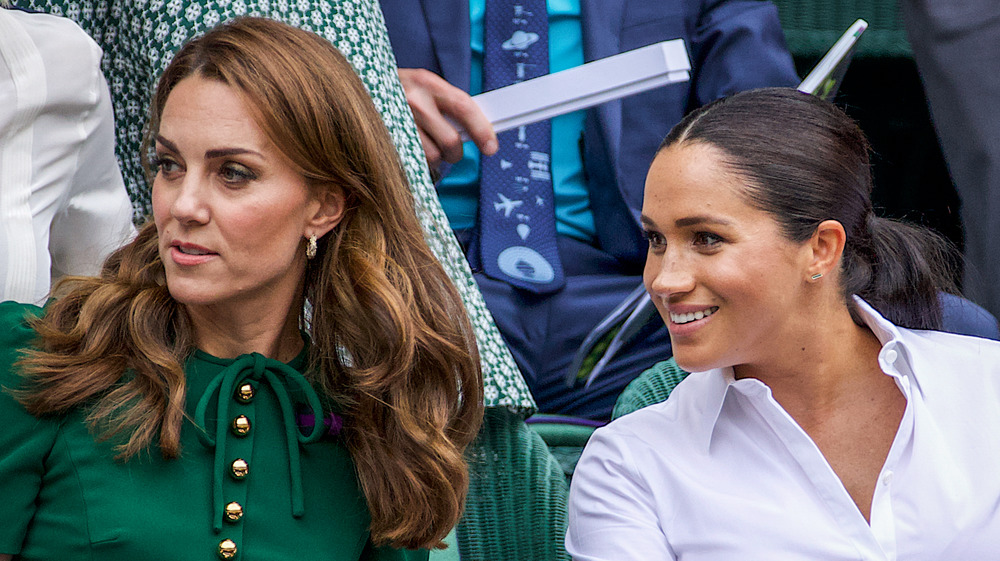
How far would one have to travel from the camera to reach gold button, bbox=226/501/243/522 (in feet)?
5.42

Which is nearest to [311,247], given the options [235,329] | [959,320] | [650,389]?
[235,329]

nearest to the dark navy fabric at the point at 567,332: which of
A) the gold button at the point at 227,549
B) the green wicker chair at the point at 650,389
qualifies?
the green wicker chair at the point at 650,389

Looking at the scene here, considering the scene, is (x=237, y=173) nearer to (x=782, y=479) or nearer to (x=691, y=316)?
(x=691, y=316)

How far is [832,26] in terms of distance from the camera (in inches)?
138

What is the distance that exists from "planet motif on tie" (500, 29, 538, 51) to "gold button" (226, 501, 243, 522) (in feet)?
4.95

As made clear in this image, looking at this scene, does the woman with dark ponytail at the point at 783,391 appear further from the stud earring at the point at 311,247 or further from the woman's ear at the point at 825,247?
the stud earring at the point at 311,247

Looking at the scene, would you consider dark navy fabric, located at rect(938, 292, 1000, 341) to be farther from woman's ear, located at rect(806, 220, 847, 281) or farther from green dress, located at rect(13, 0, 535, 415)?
green dress, located at rect(13, 0, 535, 415)

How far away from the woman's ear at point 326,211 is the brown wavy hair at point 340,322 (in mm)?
16

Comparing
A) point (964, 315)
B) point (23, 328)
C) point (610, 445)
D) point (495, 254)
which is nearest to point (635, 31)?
point (495, 254)

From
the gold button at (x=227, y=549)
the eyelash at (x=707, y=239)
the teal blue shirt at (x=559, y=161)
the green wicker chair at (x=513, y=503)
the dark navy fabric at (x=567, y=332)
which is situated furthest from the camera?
the teal blue shirt at (x=559, y=161)

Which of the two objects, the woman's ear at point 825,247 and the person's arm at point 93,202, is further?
the woman's ear at point 825,247

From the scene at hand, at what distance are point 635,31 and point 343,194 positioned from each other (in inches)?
51.8

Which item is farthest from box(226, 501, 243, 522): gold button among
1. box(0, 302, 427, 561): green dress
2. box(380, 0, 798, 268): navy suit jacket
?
box(380, 0, 798, 268): navy suit jacket

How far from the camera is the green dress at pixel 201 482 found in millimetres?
1573
